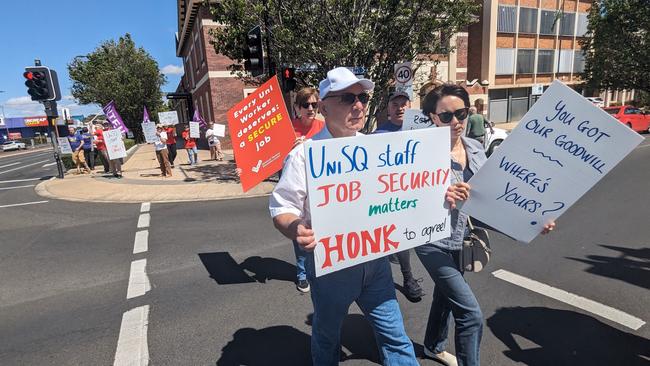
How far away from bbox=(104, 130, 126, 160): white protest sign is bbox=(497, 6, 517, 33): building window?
29.1 meters

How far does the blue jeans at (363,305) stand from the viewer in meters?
2.01

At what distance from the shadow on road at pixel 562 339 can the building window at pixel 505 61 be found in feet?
103

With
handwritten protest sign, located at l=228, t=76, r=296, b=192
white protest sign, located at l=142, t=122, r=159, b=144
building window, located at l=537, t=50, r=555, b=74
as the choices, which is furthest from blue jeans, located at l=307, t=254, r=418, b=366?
building window, located at l=537, t=50, r=555, b=74

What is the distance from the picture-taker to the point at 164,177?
12781 millimetres

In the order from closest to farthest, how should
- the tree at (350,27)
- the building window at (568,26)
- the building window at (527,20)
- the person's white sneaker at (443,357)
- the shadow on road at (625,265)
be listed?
the person's white sneaker at (443,357)
the shadow on road at (625,265)
the tree at (350,27)
the building window at (527,20)
the building window at (568,26)

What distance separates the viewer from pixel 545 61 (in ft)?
108

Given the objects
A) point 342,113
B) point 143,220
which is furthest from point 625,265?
point 143,220

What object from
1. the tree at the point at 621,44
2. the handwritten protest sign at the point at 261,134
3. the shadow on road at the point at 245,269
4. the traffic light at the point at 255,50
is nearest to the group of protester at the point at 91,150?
the traffic light at the point at 255,50

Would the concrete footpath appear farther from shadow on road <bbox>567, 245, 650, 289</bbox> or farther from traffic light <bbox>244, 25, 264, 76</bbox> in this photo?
shadow on road <bbox>567, 245, 650, 289</bbox>

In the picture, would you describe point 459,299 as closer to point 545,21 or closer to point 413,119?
point 413,119

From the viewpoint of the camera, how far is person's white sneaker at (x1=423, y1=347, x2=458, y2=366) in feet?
9.04

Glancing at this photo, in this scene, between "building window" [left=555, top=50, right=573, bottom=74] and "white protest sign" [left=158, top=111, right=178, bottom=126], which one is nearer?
"white protest sign" [left=158, top=111, right=178, bottom=126]

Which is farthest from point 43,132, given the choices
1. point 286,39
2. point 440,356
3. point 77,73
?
point 440,356

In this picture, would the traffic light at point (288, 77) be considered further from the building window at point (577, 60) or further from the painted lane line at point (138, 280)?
the building window at point (577, 60)
